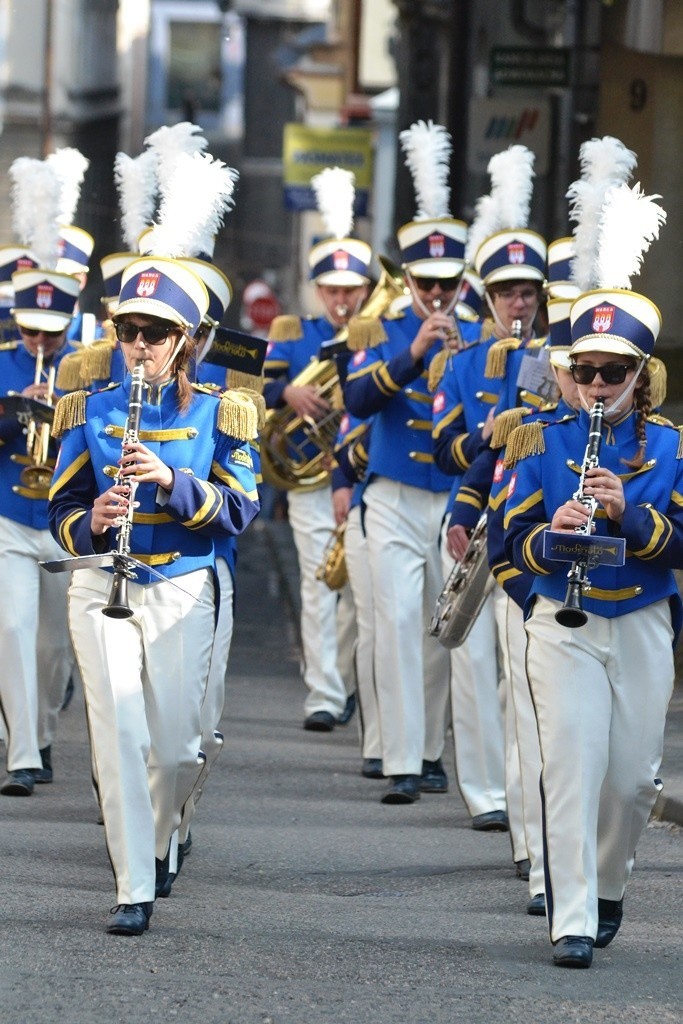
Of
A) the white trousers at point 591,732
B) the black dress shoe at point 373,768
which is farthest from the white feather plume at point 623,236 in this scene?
the black dress shoe at point 373,768

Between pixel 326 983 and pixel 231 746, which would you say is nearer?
pixel 326 983

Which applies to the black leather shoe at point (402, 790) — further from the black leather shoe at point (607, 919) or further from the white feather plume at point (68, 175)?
the white feather plume at point (68, 175)

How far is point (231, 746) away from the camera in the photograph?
11703mm

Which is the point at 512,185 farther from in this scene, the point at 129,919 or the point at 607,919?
the point at 129,919

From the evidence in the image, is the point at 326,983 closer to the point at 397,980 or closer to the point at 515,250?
the point at 397,980

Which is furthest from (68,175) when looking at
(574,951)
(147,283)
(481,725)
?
(574,951)

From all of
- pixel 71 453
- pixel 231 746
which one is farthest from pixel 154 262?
pixel 231 746

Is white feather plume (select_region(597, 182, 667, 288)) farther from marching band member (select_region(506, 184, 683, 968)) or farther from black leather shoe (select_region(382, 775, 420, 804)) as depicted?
black leather shoe (select_region(382, 775, 420, 804))

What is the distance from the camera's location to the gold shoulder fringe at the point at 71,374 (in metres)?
9.53

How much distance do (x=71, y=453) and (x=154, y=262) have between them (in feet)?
2.17

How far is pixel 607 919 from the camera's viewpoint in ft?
24.1

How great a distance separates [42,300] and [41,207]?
0.79 metres

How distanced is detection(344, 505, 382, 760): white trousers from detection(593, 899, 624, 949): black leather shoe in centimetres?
357

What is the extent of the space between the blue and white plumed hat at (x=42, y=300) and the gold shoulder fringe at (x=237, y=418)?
112 inches
